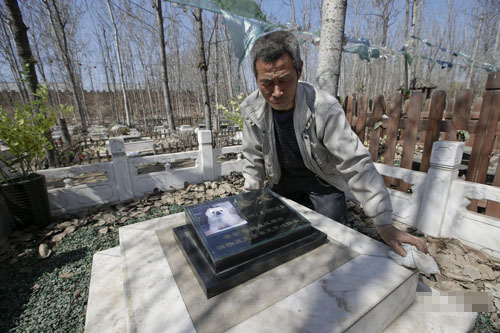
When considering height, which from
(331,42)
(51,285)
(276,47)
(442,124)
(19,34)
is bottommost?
(51,285)

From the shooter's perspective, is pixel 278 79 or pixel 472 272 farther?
pixel 472 272

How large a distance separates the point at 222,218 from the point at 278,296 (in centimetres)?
60

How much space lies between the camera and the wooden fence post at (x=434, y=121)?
2881 mm

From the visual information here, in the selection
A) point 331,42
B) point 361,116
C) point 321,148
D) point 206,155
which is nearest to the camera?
point 321,148

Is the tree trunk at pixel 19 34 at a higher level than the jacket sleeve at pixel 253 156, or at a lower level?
higher

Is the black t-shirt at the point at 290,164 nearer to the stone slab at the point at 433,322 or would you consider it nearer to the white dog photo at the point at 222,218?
the white dog photo at the point at 222,218

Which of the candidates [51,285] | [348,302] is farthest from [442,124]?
[51,285]

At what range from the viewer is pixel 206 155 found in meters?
4.87

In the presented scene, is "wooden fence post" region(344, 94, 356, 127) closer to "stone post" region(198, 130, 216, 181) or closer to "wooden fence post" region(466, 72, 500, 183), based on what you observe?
"wooden fence post" region(466, 72, 500, 183)

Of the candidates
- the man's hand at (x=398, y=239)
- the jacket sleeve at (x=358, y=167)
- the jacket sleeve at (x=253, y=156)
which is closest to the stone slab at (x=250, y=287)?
the man's hand at (x=398, y=239)

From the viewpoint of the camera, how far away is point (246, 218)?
62.1 inches

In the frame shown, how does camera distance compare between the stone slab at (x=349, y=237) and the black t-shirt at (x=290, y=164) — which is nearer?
the stone slab at (x=349, y=237)

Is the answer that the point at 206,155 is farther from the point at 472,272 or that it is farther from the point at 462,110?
the point at 472,272

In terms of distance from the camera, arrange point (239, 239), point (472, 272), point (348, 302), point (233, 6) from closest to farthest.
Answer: point (348, 302)
point (239, 239)
point (472, 272)
point (233, 6)
